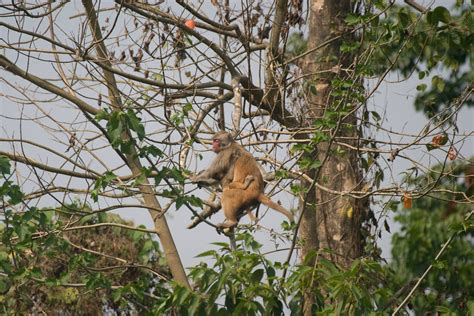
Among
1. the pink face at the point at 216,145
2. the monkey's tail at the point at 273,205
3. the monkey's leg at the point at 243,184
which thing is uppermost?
the pink face at the point at 216,145

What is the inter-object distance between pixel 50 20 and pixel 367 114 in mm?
3186

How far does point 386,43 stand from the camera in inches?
243

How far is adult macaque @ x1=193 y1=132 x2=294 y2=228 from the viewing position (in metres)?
7.84

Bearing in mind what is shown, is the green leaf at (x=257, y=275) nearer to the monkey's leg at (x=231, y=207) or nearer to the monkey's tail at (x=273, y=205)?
the monkey's tail at (x=273, y=205)

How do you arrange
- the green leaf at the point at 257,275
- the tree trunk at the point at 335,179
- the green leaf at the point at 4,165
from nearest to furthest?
the green leaf at the point at 257,275
the green leaf at the point at 4,165
the tree trunk at the point at 335,179

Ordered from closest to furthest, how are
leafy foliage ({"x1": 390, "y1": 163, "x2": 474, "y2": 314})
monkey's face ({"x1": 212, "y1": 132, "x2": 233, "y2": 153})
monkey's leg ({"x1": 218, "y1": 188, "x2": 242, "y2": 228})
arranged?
1. monkey's leg ({"x1": 218, "y1": 188, "x2": 242, "y2": 228})
2. monkey's face ({"x1": 212, "y1": 132, "x2": 233, "y2": 153})
3. leafy foliage ({"x1": 390, "y1": 163, "x2": 474, "y2": 314})

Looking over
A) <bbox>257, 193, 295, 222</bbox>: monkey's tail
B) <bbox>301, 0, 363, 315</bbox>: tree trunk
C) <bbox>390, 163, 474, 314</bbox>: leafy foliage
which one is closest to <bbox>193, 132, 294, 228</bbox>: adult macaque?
<bbox>257, 193, 295, 222</bbox>: monkey's tail

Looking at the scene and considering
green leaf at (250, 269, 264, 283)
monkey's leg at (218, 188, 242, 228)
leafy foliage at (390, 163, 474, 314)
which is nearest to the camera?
green leaf at (250, 269, 264, 283)

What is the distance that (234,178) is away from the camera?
8297 mm

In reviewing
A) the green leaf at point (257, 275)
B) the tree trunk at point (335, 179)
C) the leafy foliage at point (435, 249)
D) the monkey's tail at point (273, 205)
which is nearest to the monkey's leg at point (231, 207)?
the monkey's tail at point (273, 205)

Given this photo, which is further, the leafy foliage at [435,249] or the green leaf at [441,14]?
the leafy foliage at [435,249]

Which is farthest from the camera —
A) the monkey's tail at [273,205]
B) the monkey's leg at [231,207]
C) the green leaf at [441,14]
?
the monkey's leg at [231,207]

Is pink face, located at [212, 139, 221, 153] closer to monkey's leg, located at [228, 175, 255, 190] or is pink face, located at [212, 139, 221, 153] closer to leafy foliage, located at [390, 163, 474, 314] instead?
monkey's leg, located at [228, 175, 255, 190]

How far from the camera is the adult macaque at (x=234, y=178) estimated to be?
7836mm
